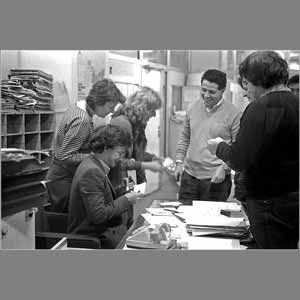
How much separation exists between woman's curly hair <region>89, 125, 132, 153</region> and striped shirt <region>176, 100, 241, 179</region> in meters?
0.32

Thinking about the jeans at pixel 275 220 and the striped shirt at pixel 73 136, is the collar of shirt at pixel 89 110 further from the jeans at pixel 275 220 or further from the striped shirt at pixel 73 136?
the jeans at pixel 275 220

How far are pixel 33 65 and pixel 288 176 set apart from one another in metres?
1.36

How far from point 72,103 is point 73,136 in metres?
0.17

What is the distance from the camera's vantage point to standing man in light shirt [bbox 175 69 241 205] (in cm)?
230

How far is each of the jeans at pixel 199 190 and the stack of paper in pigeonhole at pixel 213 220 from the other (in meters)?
0.03

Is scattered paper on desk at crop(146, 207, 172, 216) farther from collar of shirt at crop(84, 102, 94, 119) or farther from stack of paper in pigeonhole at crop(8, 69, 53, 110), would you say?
stack of paper in pigeonhole at crop(8, 69, 53, 110)

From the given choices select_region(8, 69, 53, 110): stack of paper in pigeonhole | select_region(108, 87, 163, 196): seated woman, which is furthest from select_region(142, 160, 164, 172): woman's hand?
select_region(8, 69, 53, 110): stack of paper in pigeonhole

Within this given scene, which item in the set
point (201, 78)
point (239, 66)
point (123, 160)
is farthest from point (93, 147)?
point (239, 66)

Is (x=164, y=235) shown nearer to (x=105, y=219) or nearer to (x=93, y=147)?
(x=105, y=219)

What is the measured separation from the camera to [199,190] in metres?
2.38

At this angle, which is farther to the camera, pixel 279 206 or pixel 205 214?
pixel 205 214

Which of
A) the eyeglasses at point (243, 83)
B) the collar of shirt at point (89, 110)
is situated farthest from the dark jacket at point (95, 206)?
the eyeglasses at point (243, 83)

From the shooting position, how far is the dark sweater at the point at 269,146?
2.12m

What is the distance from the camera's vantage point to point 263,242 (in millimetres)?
2186
